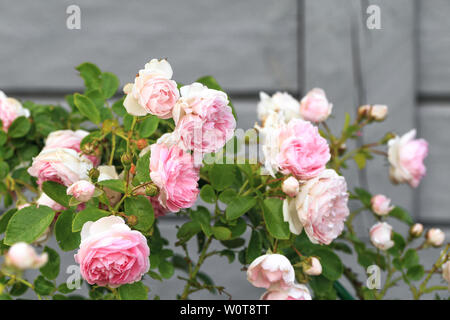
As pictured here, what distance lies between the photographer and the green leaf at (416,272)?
2.05ft

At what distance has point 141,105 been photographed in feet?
1.41

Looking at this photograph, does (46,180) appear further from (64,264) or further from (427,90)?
(427,90)

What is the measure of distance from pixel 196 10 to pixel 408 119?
54 cm

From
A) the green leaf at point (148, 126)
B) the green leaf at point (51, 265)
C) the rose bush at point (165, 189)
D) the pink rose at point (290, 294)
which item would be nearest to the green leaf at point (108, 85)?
the rose bush at point (165, 189)

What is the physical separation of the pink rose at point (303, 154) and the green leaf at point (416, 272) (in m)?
0.29

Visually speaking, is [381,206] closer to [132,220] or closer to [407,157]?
[407,157]

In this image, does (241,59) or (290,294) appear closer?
(290,294)

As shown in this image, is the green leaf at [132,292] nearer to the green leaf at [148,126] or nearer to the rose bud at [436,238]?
the green leaf at [148,126]

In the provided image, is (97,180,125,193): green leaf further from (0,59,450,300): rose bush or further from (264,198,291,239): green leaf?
(264,198,291,239): green leaf

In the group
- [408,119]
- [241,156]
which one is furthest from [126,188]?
[408,119]

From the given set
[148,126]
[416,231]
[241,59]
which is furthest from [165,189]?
[241,59]

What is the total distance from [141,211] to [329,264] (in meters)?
0.26

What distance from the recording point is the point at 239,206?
487mm

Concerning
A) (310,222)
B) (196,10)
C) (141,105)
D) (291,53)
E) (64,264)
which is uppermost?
(196,10)
